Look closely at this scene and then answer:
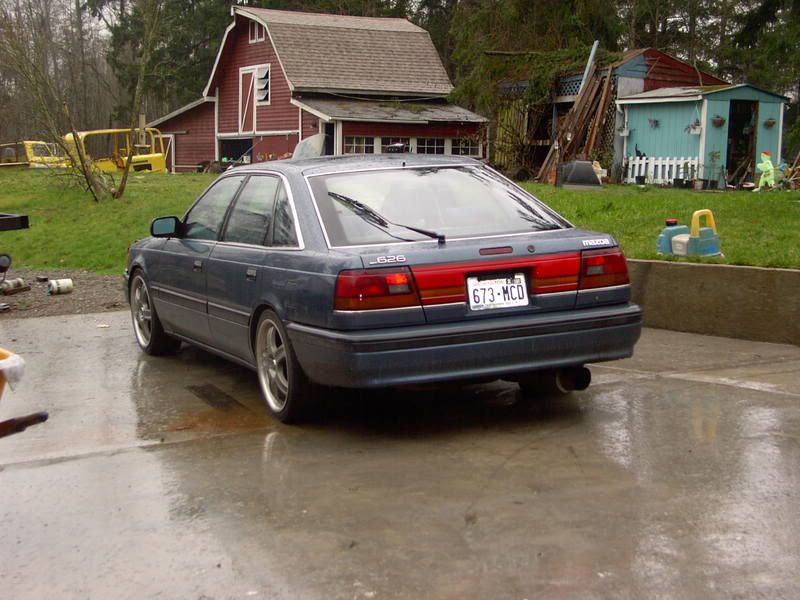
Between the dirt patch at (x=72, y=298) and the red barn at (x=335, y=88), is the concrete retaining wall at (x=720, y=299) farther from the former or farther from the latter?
the red barn at (x=335, y=88)

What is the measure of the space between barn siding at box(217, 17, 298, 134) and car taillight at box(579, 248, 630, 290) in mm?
31540

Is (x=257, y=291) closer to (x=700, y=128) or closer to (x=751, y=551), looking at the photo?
(x=751, y=551)

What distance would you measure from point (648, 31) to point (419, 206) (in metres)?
42.7

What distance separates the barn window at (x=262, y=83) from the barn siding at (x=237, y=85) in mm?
229

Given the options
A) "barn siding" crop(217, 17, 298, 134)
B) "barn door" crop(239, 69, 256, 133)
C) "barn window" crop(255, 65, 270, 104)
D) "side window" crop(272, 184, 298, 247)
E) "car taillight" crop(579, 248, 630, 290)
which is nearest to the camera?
"car taillight" crop(579, 248, 630, 290)

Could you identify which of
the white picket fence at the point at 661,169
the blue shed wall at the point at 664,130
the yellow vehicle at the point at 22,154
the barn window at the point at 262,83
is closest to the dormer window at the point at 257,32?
the barn window at the point at 262,83

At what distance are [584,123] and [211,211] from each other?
21524mm

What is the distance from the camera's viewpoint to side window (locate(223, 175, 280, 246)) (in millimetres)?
6562

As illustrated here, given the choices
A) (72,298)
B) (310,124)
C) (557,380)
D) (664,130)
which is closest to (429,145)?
(310,124)

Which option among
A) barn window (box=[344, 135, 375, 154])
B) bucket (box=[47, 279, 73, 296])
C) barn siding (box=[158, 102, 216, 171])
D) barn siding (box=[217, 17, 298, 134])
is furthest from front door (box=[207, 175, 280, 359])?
barn siding (box=[158, 102, 216, 171])

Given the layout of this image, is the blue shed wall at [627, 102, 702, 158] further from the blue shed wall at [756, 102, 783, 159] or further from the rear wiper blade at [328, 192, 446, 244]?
the rear wiper blade at [328, 192, 446, 244]

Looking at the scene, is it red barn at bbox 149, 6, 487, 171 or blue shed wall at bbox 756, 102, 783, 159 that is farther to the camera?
red barn at bbox 149, 6, 487, 171

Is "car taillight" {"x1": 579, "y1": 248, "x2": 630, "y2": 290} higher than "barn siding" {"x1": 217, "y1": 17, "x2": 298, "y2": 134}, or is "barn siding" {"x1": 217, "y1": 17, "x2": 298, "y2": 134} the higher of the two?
"barn siding" {"x1": 217, "y1": 17, "x2": 298, "y2": 134}

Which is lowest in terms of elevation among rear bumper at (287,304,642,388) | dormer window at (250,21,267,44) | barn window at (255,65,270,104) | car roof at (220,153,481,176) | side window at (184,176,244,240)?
rear bumper at (287,304,642,388)
